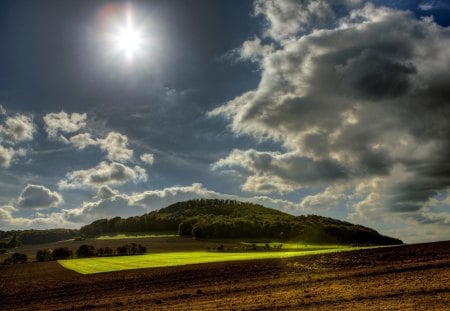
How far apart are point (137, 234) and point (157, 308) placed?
16664 centimetres

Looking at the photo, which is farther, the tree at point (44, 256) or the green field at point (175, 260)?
the tree at point (44, 256)

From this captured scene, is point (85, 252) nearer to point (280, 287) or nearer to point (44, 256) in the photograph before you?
point (44, 256)

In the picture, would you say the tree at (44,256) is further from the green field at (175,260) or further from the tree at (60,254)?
the green field at (175,260)

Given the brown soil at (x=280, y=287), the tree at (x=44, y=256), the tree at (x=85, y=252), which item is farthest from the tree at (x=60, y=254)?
the brown soil at (x=280, y=287)

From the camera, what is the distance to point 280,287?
3309 centimetres

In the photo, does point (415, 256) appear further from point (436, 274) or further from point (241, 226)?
point (241, 226)

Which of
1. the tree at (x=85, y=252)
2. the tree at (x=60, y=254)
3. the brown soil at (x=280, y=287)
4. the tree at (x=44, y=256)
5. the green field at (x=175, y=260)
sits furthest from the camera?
the tree at (x=85, y=252)

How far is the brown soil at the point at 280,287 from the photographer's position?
82.9 ft

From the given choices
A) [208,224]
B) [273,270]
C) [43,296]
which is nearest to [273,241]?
[208,224]

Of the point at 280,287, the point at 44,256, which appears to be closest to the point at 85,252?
the point at 44,256

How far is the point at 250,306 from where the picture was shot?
83.7 ft

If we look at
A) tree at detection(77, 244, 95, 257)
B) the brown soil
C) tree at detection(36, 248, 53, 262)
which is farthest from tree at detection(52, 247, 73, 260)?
the brown soil

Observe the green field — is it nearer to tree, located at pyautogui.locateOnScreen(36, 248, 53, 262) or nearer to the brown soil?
the brown soil

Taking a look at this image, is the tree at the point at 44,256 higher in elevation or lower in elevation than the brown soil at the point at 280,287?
lower
